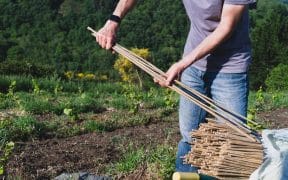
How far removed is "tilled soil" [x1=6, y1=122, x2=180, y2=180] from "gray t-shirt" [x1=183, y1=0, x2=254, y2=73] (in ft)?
7.39

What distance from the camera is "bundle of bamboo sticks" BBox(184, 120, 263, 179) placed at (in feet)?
7.27

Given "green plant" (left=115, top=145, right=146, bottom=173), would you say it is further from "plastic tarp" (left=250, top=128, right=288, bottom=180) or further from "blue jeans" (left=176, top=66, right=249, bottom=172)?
"plastic tarp" (left=250, top=128, right=288, bottom=180)

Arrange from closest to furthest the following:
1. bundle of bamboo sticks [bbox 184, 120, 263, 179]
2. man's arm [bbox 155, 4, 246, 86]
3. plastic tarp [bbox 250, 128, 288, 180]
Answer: plastic tarp [bbox 250, 128, 288, 180] → bundle of bamboo sticks [bbox 184, 120, 263, 179] → man's arm [bbox 155, 4, 246, 86]

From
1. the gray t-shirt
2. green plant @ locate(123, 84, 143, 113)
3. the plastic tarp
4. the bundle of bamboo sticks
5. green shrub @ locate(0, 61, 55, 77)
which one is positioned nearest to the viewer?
the plastic tarp

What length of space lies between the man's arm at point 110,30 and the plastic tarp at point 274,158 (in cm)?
124

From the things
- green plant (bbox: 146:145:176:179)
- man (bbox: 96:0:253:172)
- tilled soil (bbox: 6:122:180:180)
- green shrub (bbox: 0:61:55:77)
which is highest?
man (bbox: 96:0:253:172)

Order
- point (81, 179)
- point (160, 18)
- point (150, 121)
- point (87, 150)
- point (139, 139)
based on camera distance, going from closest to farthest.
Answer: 1. point (81, 179)
2. point (87, 150)
3. point (139, 139)
4. point (150, 121)
5. point (160, 18)

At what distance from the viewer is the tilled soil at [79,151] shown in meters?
5.54


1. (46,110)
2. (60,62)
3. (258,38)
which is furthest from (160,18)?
(46,110)

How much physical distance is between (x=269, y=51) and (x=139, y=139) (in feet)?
113

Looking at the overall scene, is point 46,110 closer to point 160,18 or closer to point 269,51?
point 269,51

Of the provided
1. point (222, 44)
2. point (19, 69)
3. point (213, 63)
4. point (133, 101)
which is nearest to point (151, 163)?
point (213, 63)

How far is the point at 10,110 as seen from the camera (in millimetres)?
8641

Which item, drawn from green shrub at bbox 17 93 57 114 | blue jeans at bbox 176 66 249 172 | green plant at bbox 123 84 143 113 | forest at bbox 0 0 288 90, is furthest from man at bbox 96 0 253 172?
forest at bbox 0 0 288 90
